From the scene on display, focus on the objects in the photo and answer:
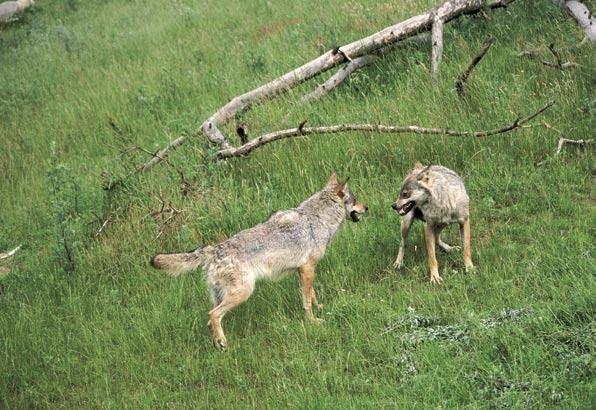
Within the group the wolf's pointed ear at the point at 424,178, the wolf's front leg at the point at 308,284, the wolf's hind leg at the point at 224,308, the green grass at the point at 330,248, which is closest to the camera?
the green grass at the point at 330,248

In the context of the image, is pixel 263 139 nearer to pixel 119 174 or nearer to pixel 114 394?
pixel 119 174

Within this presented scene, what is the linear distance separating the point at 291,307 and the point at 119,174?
14.6ft

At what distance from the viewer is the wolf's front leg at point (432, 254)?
26.3ft

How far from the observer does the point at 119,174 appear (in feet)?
37.7

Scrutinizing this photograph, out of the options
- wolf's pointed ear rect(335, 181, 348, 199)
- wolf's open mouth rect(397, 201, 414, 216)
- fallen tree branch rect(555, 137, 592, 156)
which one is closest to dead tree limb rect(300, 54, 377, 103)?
wolf's pointed ear rect(335, 181, 348, 199)

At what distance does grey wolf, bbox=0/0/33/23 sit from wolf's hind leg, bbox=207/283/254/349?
66.2 feet

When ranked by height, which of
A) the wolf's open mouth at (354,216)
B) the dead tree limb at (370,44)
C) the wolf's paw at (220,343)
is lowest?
the wolf's paw at (220,343)

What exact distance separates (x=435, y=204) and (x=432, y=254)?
52cm

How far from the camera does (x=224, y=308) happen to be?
756cm

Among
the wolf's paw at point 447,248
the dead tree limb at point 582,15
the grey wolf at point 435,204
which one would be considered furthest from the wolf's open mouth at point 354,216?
the dead tree limb at point 582,15

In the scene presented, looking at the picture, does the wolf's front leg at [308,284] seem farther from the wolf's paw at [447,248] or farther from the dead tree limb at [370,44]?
the dead tree limb at [370,44]

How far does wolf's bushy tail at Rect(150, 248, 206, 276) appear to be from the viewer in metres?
7.59

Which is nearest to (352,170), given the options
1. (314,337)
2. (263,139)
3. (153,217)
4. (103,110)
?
(263,139)

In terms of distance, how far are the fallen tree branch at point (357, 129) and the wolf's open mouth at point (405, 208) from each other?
1.93 metres
